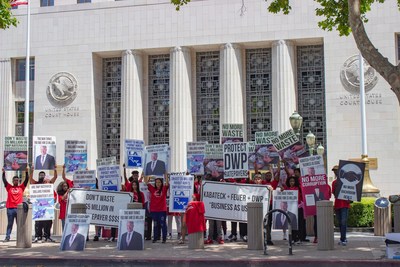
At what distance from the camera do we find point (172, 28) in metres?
34.6

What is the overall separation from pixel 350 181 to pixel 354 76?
18.1 metres

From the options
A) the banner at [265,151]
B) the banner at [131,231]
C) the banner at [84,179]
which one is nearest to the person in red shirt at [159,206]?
the banner at [131,231]

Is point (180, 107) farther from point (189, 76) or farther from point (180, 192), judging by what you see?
point (180, 192)

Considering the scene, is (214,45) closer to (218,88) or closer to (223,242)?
(218,88)

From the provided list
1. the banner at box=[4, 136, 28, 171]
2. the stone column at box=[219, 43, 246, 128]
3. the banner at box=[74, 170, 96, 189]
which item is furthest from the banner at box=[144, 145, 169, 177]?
the stone column at box=[219, 43, 246, 128]

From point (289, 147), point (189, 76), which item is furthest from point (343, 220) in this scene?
point (189, 76)

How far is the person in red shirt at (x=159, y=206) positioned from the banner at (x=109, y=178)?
143 cm

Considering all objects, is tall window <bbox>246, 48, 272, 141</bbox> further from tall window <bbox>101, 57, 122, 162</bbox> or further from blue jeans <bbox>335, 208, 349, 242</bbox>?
blue jeans <bbox>335, 208, 349, 242</bbox>

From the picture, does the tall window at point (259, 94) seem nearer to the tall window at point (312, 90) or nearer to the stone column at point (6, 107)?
the tall window at point (312, 90)

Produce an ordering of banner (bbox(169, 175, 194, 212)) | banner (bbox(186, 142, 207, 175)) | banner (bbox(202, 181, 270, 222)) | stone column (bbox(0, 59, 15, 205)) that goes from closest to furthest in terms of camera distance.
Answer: banner (bbox(202, 181, 270, 222)) → banner (bbox(169, 175, 194, 212)) → banner (bbox(186, 142, 207, 175)) → stone column (bbox(0, 59, 15, 205))

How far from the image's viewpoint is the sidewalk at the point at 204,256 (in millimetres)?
11711

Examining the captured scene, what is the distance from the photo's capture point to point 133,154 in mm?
17719

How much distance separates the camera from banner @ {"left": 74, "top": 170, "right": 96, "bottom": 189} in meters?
16.9

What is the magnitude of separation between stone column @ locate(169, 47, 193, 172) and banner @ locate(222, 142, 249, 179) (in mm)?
17698
